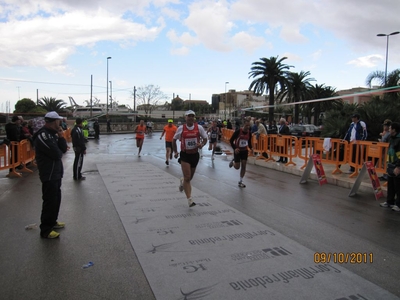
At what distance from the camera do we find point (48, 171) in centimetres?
514

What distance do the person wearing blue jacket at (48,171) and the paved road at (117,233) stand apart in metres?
0.24

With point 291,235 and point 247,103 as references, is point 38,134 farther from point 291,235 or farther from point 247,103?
point 247,103

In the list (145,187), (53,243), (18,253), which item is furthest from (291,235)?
(145,187)

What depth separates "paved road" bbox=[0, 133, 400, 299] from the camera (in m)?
3.67

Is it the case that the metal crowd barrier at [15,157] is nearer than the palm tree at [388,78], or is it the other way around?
the metal crowd barrier at [15,157]

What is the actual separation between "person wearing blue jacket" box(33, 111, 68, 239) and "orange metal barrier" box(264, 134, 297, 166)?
30.0 ft

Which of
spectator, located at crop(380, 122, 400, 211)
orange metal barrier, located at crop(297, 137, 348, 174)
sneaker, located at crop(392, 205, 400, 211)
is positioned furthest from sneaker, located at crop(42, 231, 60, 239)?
orange metal barrier, located at crop(297, 137, 348, 174)

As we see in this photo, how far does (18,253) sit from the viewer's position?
4.51 meters

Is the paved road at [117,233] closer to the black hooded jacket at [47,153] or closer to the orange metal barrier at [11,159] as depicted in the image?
the orange metal barrier at [11,159]

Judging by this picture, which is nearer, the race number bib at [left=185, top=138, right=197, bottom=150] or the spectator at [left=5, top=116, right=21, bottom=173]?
the race number bib at [left=185, top=138, right=197, bottom=150]

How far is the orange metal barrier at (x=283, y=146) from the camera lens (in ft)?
41.6

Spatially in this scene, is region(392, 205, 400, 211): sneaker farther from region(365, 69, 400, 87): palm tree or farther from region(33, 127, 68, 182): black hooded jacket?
region(365, 69, 400, 87): palm tree
